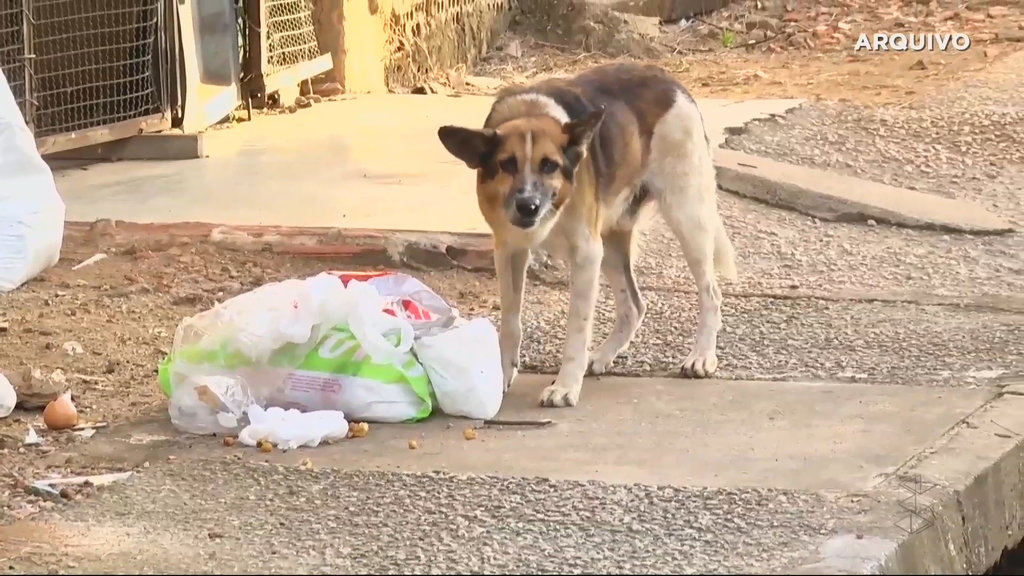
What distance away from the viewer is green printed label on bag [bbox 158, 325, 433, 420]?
14.3ft

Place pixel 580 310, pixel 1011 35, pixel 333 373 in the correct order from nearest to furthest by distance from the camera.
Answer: pixel 333 373 → pixel 580 310 → pixel 1011 35

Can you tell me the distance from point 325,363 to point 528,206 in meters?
0.78

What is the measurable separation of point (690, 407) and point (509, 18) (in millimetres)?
10390

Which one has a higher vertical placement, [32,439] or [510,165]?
[510,165]

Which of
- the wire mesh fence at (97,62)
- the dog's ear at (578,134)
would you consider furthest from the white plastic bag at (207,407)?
the wire mesh fence at (97,62)

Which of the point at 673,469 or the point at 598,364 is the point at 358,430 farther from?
the point at 598,364

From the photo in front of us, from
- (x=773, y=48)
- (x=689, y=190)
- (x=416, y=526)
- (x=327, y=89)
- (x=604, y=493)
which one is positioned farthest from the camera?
(x=773, y=48)

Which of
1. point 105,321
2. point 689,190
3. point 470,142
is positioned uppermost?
point 470,142

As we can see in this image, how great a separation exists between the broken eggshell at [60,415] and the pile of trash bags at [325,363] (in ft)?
0.96

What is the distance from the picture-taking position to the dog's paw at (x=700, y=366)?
4871 millimetres

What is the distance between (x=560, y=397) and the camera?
180 inches

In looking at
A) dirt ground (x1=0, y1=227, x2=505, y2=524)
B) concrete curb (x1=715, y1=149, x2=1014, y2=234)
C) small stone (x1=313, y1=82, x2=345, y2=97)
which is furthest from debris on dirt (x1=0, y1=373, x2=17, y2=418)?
small stone (x1=313, y1=82, x2=345, y2=97)

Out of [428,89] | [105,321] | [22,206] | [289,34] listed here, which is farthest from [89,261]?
[428,89]

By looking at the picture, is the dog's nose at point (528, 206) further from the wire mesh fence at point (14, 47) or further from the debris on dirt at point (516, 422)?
the wire mesh fence at point (14, 47)
